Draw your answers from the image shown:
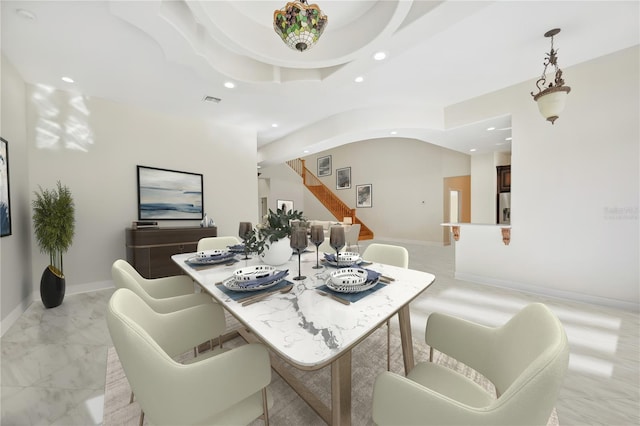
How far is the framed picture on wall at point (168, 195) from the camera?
13.1ft

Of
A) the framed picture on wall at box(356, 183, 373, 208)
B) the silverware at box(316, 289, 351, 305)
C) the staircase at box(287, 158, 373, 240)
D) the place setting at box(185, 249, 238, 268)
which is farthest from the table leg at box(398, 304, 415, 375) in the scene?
the framed picture on wall at box(356, 183, 373, 208)

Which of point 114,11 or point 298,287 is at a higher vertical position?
point 114,11

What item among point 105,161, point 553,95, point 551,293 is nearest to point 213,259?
point 105,161

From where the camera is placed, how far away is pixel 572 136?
122 inches


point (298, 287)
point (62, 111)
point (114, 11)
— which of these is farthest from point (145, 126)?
point (298, 287)

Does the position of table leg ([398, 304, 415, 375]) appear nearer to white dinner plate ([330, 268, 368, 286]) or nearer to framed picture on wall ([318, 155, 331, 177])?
white dinner plate ([330, 268, 368, 286])

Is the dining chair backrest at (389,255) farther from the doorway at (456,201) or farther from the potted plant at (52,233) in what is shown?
the doorway at (456,201)

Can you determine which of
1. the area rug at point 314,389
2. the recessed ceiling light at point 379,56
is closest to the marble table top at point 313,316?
the area rug at point 314,389

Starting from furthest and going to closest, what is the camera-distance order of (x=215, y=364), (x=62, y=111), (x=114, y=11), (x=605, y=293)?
(x=62, y=111) < (x=605, y=293) < (x=114, y=11) < (x=215, y=364)

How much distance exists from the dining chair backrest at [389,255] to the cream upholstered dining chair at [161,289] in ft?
4.52

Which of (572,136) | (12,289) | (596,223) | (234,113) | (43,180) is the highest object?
(234,113)

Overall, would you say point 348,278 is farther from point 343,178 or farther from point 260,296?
point 343,178

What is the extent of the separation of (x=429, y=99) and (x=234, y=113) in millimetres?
3271

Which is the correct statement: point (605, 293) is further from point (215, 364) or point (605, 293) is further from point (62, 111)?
point (62, 111)
